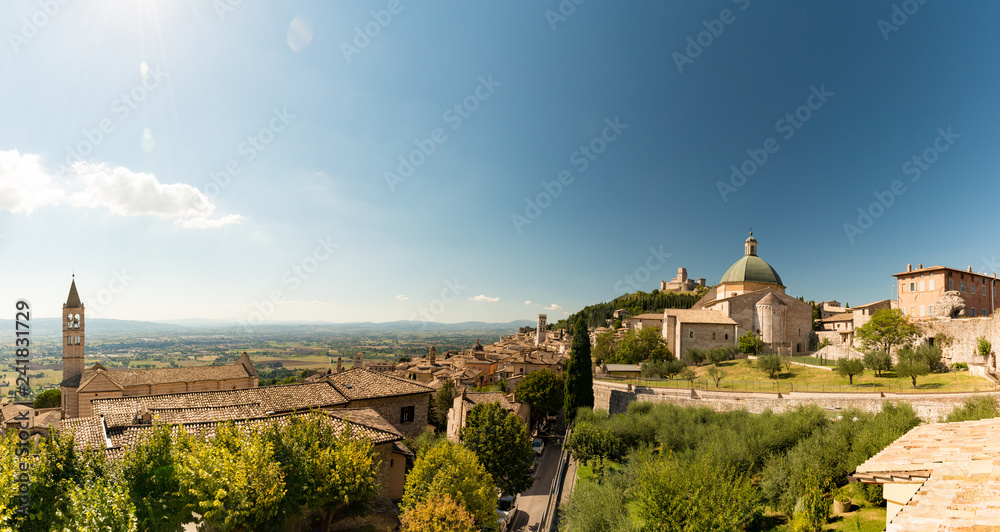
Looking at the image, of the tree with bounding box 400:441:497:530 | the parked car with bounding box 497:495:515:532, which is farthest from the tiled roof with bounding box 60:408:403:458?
the parked car with bounding box 497:495:515:532

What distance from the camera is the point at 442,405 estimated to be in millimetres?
39812

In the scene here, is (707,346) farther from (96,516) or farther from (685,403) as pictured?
(96,516)

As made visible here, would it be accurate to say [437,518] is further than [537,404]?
No

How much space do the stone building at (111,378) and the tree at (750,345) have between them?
46.6m

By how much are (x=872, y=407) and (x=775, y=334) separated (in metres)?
25.1

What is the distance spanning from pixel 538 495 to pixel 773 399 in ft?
50.5

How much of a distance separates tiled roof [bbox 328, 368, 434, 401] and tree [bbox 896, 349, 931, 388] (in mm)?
27149

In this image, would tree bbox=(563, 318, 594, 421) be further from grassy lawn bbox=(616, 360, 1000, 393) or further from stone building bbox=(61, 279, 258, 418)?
stone building bbox=(61, 279, 258, 418)

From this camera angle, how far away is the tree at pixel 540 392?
40781 millimetres

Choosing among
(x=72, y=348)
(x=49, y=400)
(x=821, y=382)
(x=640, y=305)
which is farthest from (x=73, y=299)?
(x=640, y=305)

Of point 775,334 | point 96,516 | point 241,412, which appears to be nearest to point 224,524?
point 96,516

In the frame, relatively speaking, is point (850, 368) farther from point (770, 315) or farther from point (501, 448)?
point (501, 448)

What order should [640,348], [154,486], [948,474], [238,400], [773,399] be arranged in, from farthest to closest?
[640,348] → [773,399] → [238,400] → [154,486] → [948,474]

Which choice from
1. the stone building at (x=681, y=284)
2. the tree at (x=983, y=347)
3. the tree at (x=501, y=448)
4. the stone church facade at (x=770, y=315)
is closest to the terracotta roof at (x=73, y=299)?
the tree at (x=501, y=448)
